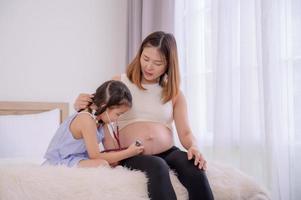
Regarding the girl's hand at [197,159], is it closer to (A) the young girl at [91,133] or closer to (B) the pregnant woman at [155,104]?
(B) the pregnant woman at [155,104]

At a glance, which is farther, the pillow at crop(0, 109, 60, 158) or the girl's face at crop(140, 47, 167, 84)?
the pillow at crop(0, 109, 60, 158)

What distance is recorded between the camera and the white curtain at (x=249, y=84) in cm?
168

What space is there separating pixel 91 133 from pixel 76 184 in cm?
30

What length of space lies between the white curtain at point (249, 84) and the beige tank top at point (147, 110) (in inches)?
20.0

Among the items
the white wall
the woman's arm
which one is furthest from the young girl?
the white wall

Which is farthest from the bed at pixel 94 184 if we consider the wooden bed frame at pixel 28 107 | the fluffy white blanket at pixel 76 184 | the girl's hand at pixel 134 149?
the wooden bed frame at pixel 28 107

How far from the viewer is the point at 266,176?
1.79 metres

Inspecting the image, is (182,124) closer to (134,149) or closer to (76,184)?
(134,149)

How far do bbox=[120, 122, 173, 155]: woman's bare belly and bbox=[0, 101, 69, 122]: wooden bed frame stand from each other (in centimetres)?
115

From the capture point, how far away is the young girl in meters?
1.32

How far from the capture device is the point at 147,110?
5.17ft

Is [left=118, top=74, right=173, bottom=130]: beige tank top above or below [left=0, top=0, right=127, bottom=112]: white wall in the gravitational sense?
below

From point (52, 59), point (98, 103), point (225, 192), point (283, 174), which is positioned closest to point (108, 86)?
point (98, 103)

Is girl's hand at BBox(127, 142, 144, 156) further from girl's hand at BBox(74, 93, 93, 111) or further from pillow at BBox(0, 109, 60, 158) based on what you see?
pillow at BBox(0, 109, 60, 158)
